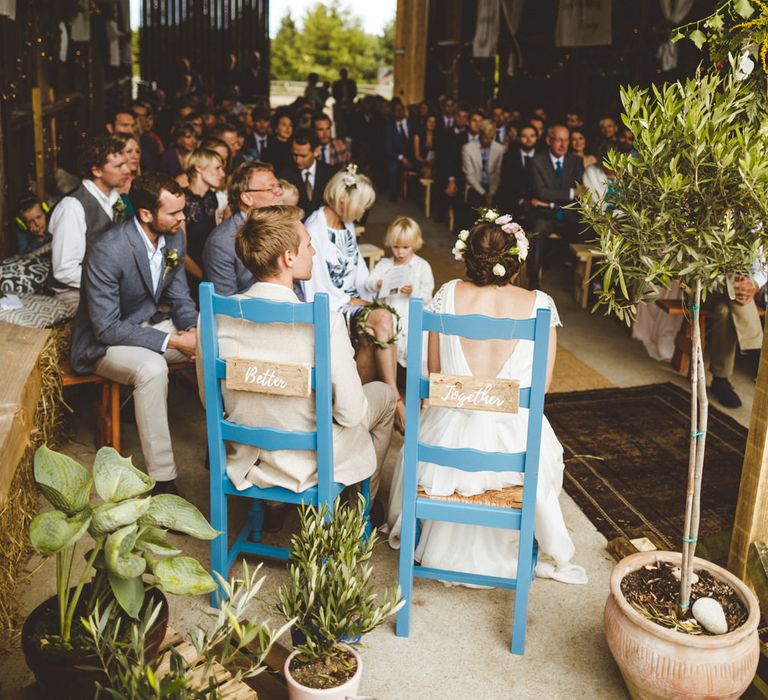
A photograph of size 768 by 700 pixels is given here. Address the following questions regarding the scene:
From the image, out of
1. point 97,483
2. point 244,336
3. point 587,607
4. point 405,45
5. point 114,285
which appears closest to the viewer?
point 97,483

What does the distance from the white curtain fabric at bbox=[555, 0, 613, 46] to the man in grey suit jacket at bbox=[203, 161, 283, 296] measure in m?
5.96

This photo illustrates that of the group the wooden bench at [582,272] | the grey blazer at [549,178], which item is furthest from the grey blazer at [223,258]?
the grey blazer at [549,178]

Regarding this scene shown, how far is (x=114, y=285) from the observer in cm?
362

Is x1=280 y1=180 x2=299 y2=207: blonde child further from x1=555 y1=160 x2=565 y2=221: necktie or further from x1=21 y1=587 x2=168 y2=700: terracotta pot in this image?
x1=555 y1=160 x2=565 y2=221: necktie

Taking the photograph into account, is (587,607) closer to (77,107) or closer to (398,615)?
(398,615)

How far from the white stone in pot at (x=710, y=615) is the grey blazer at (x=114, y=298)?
2.32 metres

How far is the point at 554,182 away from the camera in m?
7.29

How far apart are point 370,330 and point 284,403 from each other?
60.4 inches

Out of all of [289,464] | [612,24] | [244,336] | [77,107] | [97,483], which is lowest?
[289,464]

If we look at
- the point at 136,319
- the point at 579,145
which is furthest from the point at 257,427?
the point at 579,145

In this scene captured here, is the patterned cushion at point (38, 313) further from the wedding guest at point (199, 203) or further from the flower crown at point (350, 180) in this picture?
the flower crown at point (350, 180)

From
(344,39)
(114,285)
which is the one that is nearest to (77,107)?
(114,285)

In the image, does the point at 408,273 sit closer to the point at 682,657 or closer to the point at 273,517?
the point at 273,517

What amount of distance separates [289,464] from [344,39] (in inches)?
1252
